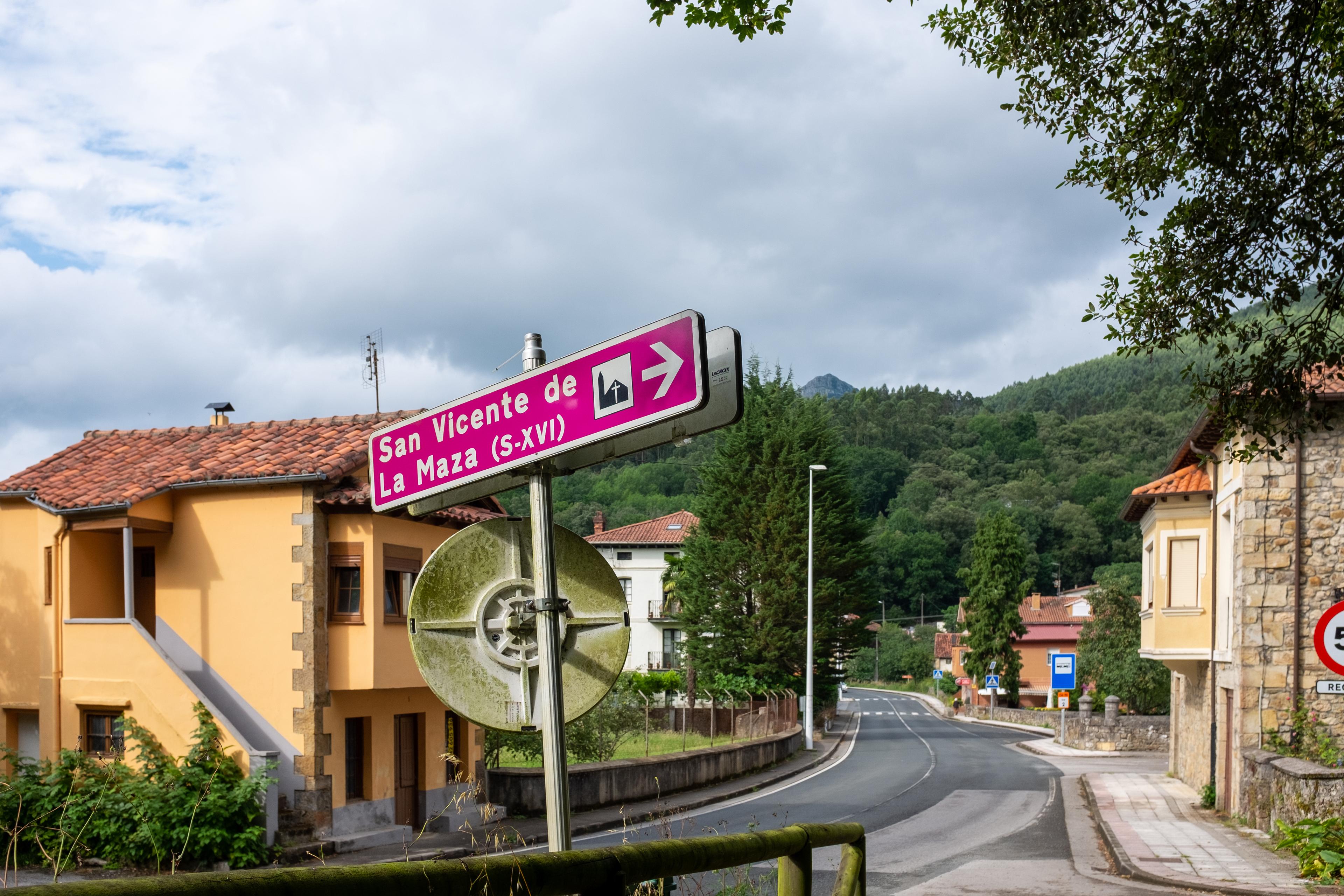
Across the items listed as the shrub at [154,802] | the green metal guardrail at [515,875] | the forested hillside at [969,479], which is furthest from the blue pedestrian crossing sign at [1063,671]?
the forested hillside at [969,479]

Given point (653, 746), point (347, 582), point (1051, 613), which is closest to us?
point (347, 582)

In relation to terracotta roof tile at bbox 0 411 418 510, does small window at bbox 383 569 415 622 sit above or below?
below

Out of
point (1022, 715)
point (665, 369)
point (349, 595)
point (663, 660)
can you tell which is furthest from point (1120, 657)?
point (665, 369)

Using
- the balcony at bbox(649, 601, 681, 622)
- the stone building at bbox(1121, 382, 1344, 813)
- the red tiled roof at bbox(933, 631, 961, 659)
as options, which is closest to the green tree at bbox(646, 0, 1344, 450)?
the stone building at bbox(1121, 382, 1344, 813)

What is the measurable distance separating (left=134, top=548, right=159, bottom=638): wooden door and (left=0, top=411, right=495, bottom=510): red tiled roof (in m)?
1.44

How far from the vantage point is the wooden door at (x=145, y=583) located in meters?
19.5

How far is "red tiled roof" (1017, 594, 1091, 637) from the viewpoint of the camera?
277 ft

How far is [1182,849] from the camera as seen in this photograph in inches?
638

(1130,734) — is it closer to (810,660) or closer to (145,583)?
(810,660)

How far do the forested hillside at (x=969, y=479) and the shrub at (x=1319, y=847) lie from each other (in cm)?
7301

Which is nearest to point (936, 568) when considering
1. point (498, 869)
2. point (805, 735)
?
point (805, 735)

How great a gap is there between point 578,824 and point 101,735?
7.63 m

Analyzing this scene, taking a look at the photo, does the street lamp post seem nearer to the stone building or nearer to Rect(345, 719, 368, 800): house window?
the stone building

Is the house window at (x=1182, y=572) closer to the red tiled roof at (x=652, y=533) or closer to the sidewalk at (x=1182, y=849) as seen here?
the sidewalk at (x=1182, y=849)
